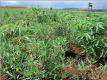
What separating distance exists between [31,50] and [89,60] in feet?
1.38

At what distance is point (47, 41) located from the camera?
2654mm

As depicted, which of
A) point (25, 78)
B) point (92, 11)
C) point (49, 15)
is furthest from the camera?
point (49, 15)

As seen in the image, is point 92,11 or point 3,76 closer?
point 3,76

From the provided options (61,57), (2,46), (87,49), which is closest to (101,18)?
(87,49)

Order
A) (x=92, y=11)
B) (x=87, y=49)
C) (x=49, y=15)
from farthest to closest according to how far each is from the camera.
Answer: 1. (x=49, y=15)
2. (x=92, y=11)
3. (x=87, y=49)

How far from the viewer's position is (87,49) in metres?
2.63

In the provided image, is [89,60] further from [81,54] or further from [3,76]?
[3,76]

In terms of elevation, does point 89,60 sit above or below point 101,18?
below

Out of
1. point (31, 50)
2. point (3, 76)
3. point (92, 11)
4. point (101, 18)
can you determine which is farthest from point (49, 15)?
point (3, 76)

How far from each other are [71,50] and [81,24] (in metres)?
0.27

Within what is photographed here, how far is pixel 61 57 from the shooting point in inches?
95.0

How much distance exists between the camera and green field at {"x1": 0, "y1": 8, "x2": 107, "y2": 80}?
2326mm

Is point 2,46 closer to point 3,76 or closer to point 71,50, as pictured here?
point 3,76

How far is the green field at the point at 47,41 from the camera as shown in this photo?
91.6 inches
